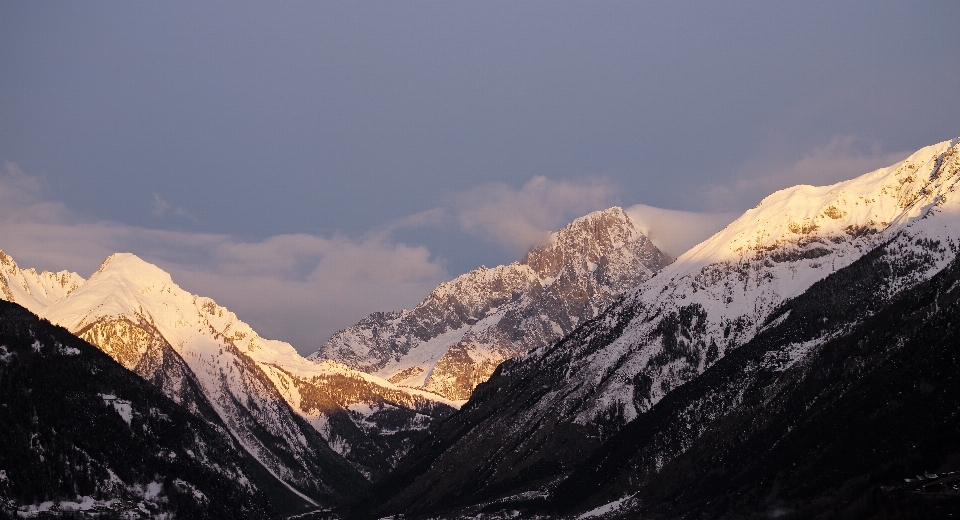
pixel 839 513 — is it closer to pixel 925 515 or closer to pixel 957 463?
pixel 957 463

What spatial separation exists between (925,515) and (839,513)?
38.3 meters

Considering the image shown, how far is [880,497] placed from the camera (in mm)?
192500

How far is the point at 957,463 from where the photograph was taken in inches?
7613

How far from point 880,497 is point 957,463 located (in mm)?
14739

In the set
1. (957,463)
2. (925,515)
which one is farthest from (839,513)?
(925,515)

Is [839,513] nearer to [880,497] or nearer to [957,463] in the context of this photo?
[880,497]

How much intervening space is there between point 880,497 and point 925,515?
30921 millimetres

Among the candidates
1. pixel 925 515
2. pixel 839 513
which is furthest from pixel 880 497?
pixel 925 515

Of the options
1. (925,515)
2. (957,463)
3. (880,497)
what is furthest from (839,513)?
(925,515)

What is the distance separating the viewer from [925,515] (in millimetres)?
162125

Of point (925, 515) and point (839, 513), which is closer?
point (925, 515)

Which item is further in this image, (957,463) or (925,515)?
(957,463)

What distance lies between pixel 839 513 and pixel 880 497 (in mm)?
9520
